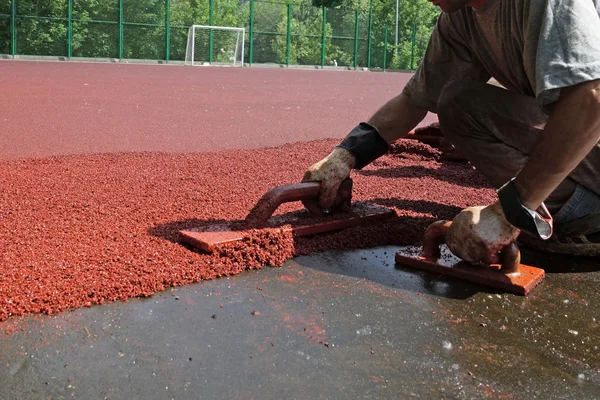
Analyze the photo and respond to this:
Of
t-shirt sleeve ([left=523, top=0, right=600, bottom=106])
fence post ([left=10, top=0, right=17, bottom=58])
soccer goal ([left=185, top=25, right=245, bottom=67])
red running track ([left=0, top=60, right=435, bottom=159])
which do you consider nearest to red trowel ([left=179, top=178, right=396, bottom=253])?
t-shirt sleeve ([left=523, top=0, right=600, bottom=106])

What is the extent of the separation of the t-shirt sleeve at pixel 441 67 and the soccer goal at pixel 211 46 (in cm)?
2507

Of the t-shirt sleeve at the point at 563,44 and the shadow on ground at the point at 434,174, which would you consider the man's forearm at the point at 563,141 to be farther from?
the shadow on ground at the point at 434,174

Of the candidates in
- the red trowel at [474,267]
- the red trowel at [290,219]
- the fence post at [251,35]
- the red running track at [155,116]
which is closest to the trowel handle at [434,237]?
the red trowel at [474,267]

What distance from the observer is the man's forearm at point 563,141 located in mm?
1972

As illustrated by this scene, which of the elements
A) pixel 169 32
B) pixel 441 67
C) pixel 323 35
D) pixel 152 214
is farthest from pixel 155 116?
pixel 323 35

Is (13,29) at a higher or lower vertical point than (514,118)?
higher

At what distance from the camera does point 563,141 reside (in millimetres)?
2021

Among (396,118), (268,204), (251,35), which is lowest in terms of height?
(268,204)

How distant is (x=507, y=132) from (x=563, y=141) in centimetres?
65

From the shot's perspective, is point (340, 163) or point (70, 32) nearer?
point (340, 163)

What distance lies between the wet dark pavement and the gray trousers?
43 centimetres

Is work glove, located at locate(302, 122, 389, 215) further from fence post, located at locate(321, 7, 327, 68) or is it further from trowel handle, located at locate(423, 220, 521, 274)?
fence post, located at locate(321, 7, 327, 68)

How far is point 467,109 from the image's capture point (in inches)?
105

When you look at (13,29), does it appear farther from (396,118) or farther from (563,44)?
(563,44)
